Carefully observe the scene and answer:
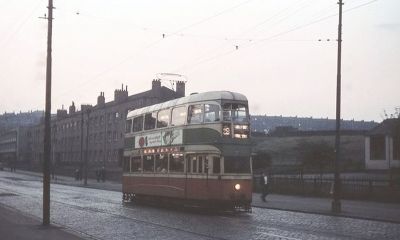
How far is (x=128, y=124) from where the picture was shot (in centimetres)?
3284

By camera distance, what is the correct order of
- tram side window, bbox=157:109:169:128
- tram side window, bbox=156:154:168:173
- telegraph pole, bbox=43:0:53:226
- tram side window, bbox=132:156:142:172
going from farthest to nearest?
tram side window, bbox=132:156:142:172, tram side window, bbox=157:109:169:128, tram side window, bbox=156:154:168:173, telegraph pole, bbox=43:0:53:226

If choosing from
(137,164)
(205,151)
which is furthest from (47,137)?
(137,164)

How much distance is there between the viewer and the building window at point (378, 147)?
5462 centimetres

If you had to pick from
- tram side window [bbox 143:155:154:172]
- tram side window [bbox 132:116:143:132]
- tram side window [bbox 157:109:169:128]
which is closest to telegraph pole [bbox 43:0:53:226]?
tram side window [bbox 157:109:169:128]

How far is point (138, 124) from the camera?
1228 inches

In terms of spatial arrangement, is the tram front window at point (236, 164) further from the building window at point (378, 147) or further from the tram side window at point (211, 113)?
the building window at point (378, 147)

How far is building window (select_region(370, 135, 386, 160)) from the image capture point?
179 feet

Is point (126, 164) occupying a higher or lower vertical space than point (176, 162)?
lower

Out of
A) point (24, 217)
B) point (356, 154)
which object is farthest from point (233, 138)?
point (356, 154)

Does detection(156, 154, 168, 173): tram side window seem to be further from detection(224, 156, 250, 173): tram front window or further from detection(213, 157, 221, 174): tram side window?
detection(224, 156, 250, 173): tram front window

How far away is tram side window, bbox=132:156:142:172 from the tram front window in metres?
7.67

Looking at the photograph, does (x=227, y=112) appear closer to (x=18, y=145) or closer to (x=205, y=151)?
(x=205, y=151)

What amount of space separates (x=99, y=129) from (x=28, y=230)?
2778 inches

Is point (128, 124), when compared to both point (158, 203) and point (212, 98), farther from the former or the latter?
point (212, 98)
